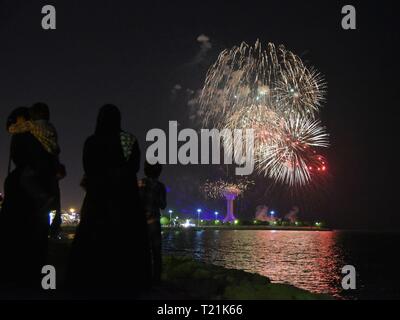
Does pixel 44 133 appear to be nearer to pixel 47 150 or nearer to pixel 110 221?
pixel 47 150

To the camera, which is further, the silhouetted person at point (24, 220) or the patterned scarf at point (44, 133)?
the patterned scarf at point (44, 133)

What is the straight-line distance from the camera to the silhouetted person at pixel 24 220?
8383 mm

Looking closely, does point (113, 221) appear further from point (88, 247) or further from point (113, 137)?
point (113, 137)

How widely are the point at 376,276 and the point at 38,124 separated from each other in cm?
4070

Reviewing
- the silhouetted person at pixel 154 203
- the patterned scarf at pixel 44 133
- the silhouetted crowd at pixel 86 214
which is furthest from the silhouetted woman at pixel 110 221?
the silhouetted person at pixel 154 203

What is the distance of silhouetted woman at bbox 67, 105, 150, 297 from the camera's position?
310 inches

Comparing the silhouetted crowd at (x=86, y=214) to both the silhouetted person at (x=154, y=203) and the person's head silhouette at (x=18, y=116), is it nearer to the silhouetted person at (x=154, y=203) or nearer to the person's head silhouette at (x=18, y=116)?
the person's head silhouette at (x=18, y=116)

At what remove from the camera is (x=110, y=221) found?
26.1 ft

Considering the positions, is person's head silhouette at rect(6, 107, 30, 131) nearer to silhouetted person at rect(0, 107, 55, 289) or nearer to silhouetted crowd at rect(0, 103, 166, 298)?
silhouetted crowd at rect(0, 103, 166, 298)

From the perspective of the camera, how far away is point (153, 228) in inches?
407

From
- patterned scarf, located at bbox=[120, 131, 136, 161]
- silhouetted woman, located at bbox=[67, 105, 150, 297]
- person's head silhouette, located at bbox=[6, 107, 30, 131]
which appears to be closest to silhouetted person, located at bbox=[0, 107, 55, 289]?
person's head silhouette, located at bbox=[6, 107, 30, 131]

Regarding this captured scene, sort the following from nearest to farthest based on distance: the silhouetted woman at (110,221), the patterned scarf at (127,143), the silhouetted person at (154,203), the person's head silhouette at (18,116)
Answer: the silhouetted woman at (110,221), the patterned scarf at (127,143), the person's head silhouette at (18,116), the silhouetted person at (154,203)

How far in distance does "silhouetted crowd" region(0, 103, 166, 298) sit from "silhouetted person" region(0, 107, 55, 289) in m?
0.02

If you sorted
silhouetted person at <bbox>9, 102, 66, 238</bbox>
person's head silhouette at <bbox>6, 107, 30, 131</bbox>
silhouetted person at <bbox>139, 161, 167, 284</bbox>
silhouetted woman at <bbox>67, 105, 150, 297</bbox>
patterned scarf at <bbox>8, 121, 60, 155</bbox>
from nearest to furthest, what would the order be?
1. silhouetted woman at <bbox>67, 105, 150, 297</bbox>
2. silhouetted person at <bbox>9, 102, 66, 238</bbox>
3. patterned scarf at <bbox>8, 121, 60, 155</bbox>
4. person's head silhouette at <bbox>6, 107, 30, 131</bbox>
5. silhouetted person at <bbox>139, 161, 167, 284</bbox>
